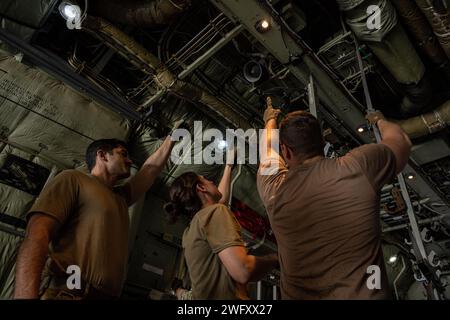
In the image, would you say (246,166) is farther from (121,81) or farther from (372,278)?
(372,278)

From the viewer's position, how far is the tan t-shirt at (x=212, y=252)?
4.02ft

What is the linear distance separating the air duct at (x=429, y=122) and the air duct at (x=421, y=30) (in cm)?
49

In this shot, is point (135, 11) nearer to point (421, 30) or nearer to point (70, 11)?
point (70, 11)

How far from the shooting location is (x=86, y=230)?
3.96 feet

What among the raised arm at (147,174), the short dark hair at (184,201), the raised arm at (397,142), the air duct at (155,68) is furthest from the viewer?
the air duct at (155,68)

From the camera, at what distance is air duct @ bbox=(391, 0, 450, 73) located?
2.18 meters

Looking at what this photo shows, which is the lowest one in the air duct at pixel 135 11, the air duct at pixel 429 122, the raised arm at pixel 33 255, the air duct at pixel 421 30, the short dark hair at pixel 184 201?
the raised arm at pixel 33 255

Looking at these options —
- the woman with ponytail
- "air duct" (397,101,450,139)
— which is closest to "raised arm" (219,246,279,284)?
the woman with ponytail

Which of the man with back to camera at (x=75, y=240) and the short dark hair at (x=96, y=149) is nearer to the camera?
the man with back to camera at (x=75, y=240)

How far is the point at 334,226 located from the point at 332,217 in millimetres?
29

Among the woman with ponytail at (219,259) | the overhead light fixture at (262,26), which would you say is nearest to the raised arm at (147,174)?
the woman with ponytail at (219,259)

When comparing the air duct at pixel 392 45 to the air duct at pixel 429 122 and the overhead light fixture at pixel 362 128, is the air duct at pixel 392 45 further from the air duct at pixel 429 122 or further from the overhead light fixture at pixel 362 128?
the overhead light fixture at pixel 362 128
